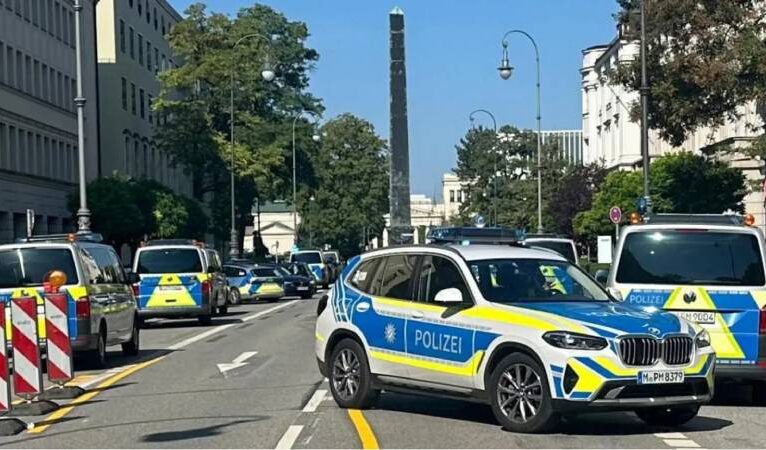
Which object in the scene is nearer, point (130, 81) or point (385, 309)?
point (385, 309)

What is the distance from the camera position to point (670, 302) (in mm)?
13609

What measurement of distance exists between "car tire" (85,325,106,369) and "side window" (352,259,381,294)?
636 centimetres

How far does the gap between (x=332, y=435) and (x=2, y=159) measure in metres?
45.6

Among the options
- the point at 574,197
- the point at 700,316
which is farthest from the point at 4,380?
the point at 574,197

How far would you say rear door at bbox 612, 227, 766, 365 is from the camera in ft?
43.5

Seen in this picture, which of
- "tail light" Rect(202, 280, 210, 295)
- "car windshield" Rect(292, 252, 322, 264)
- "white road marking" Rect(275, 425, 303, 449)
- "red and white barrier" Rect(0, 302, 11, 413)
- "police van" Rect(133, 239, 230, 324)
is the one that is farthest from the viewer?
"car windshield" Rect(292, 252, 322, 264)

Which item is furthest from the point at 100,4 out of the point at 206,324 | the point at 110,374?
the point at 110,374

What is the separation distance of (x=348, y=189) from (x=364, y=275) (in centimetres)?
10418

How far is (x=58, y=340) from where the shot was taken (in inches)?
596

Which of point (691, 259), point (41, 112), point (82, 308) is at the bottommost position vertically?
point (82, 308)

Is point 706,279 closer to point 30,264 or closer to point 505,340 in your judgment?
point 505,340

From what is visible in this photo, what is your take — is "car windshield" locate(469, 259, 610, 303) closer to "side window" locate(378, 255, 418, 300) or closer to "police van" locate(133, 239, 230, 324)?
"side window" locate(378, 255, 418, 300)

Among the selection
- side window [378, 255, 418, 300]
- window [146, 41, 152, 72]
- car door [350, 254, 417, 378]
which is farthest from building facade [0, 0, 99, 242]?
side window [378, 255, 418, 300]

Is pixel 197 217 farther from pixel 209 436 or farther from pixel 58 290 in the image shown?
pixel 209 436
